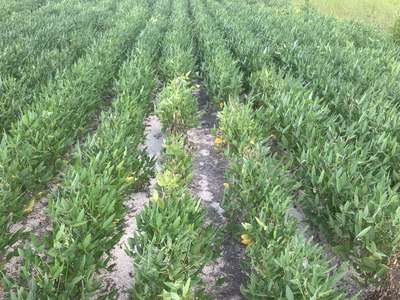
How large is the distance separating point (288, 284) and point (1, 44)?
6.60m

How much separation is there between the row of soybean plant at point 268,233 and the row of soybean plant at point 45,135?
1541 millimetres

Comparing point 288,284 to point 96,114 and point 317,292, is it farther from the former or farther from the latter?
point 96,114

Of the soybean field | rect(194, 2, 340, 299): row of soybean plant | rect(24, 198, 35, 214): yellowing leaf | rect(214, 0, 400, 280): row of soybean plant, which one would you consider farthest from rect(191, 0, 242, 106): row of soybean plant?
rect(24, 198, 35, 214): yellowing leaf

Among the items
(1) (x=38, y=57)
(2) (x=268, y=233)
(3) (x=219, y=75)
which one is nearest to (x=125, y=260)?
(2) (x=268, y=233)

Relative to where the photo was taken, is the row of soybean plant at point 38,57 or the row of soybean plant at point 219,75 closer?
the row of soybean plant at point 38,57

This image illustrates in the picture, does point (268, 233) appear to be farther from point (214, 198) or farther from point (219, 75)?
point (219, 75)

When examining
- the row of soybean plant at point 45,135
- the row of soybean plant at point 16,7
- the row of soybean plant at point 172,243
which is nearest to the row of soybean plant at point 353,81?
the row of soybean plant at point 172,243

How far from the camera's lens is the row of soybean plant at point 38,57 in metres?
4.73

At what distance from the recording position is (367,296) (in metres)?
2.70

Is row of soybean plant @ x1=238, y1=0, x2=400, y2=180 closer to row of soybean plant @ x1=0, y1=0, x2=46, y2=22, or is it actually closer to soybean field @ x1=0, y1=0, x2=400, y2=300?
soybean field @ x1=0, y1=0, x2=400, y2=300

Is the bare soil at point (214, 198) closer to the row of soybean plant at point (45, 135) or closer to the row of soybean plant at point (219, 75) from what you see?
the row of soybean plant at point (219, 75)

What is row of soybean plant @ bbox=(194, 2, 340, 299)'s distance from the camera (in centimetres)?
215

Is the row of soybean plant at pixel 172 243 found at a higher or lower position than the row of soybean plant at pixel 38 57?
higher

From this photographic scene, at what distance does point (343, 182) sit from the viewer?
116 inches
